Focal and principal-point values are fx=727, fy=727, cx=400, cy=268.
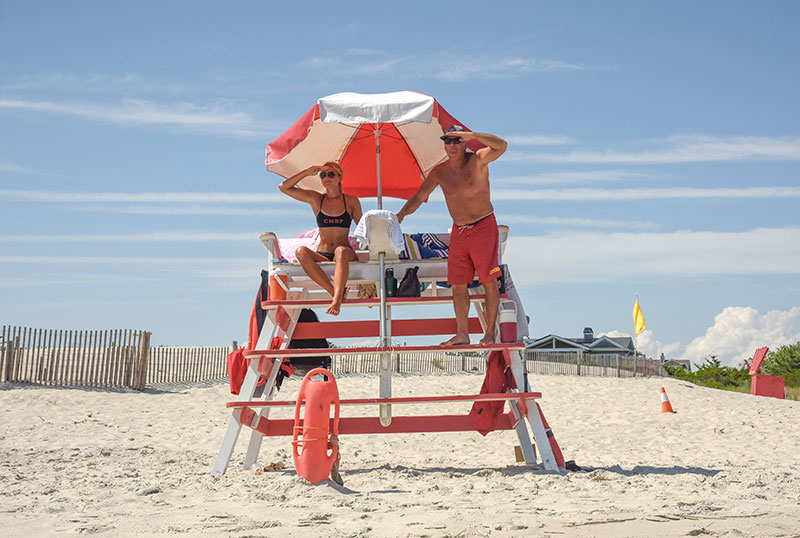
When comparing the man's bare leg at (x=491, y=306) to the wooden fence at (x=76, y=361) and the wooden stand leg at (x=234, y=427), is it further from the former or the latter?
the wooden fence at (x=76, y=361)

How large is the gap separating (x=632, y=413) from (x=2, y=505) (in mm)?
12589

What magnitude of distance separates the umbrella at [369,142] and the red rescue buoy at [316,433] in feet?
7.58

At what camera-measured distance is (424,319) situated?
7.00 m

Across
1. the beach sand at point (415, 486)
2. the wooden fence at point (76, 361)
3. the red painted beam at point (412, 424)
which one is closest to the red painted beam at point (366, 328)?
the red painted beam at point (412, 424)

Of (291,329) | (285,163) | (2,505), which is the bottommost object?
(2,505)

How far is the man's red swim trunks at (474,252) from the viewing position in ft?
20.7

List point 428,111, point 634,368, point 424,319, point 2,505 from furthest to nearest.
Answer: point 634,368
point 424,319
point 428,111
point 2,505

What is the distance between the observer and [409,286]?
6543 mm

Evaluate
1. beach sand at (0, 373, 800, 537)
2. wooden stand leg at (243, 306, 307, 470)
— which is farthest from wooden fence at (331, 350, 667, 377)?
wooden stand leg at (243, 306, 307, 470)

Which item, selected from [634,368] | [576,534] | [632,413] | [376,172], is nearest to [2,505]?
[576,534]

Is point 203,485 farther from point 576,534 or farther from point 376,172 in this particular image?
point 376,172

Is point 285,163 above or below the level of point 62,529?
above

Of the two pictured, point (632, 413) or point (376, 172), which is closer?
point (376, 172)

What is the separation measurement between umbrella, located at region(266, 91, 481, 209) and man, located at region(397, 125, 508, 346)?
9.0 inches
